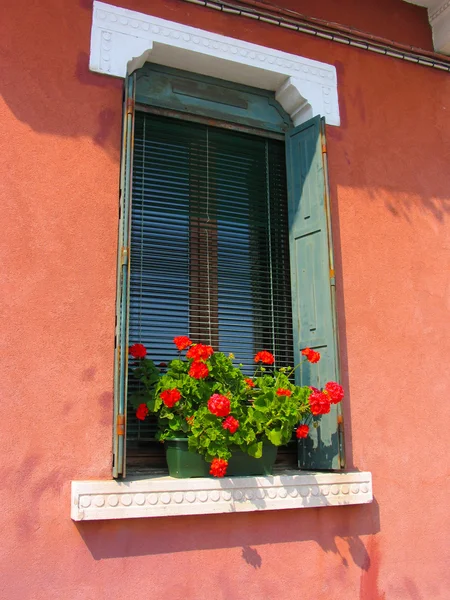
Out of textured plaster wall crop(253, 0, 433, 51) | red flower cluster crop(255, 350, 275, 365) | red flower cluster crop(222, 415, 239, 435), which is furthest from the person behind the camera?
textured plaster wall crop(253, 0, 433, 51)

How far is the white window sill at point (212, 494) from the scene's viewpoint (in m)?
2.89

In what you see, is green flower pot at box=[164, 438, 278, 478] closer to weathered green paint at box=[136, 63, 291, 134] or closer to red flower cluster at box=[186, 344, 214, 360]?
red flower cluster at box=[186, 344, 214, 360]

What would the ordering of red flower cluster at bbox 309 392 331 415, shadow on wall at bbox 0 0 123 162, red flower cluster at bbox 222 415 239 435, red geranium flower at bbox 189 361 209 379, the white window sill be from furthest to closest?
shadow on wall at bbox 0 0 123 162 → red flower cluster at bbox 309 392 331 415 → red geranium flower at bbox 189 361 209 379 → red flower cluster at bbox 222 415 239 435 → the white window sill

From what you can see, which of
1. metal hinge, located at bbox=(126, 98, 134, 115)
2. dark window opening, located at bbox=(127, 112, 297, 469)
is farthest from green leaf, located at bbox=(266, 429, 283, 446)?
metal hinge, located at bbox=(126, 98, 134, 115)

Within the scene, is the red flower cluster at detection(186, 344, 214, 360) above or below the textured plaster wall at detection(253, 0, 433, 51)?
below

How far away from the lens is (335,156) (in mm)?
4004

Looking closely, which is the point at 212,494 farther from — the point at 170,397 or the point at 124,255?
the point at 124,255

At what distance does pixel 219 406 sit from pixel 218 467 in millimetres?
268

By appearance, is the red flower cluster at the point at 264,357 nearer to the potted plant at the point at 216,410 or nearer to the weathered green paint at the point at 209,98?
the potted plant at the point at 216,410

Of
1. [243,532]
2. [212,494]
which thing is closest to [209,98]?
[212,494]

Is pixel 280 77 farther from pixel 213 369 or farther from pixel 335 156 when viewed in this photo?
pixel 213 369

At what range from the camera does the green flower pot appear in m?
3.11

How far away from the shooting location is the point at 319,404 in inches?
126

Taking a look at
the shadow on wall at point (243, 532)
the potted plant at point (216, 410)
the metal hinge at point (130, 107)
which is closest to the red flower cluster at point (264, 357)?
the potted plant at point (216, 410)
